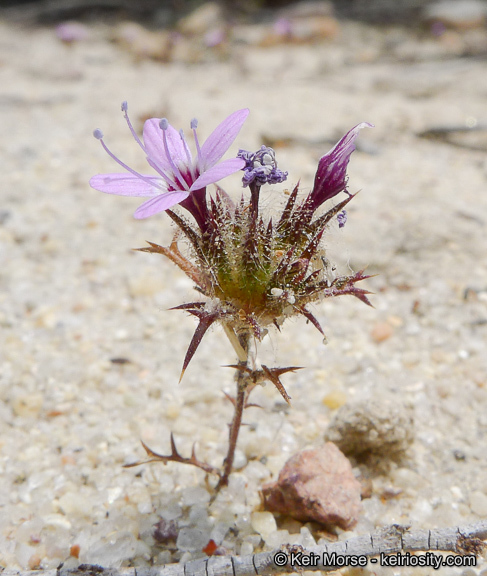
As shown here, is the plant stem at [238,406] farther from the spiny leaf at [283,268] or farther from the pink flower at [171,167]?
the pink flower at [171,167]

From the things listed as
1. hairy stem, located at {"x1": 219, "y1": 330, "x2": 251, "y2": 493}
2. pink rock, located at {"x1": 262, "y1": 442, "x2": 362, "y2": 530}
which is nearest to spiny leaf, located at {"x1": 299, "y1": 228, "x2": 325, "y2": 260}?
hairy stem, located at {"x1": 219, "y1": 330, "x2": 251, "y2": 493}

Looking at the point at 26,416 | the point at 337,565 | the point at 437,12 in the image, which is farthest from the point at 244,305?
the point at 437,12

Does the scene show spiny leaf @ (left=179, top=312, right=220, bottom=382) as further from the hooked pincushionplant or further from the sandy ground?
the sandy ground

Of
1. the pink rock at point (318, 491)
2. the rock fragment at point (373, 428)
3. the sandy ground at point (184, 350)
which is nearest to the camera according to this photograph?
the pink rock at point (318, 491)

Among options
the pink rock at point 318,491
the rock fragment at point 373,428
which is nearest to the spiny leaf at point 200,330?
the pink rock at point 318,491

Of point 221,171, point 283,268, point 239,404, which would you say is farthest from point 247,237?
point 239,404

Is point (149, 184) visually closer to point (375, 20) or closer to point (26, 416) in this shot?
point (26, 416)
